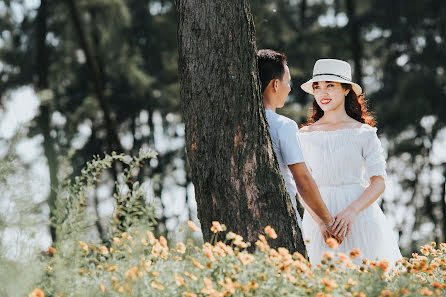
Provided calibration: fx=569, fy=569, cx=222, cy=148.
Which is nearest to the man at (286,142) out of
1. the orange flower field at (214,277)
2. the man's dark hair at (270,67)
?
the man's dark hair at (270,67)

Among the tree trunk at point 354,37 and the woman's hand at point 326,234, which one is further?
the tree trunk at point 354,37

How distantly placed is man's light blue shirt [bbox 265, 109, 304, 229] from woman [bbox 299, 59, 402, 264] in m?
0.40

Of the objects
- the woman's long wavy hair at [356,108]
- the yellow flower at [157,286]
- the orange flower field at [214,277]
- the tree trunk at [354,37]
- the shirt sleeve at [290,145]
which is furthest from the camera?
the tree trunk at [354,37]

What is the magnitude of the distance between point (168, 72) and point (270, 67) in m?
12.1

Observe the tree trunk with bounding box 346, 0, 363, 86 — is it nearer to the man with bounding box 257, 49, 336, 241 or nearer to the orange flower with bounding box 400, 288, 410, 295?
the man with bounding box 257, 49, 336, 241

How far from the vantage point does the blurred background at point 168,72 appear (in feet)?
42.7

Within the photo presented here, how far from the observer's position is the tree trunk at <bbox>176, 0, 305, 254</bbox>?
10.8ft

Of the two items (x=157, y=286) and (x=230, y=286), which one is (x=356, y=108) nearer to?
(x=230, y=286)

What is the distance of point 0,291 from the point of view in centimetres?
231

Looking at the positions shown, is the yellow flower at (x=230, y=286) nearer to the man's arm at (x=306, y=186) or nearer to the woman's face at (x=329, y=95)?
the man's arm at (x=306, y=186)

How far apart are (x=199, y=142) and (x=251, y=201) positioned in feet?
1.51

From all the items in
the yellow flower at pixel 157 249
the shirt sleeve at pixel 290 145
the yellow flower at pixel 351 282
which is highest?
the shirt sleeve at pixel 290 145

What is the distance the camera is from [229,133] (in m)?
3.31

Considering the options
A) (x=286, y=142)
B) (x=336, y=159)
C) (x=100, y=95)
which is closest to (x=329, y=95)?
(x=336, y=159)
